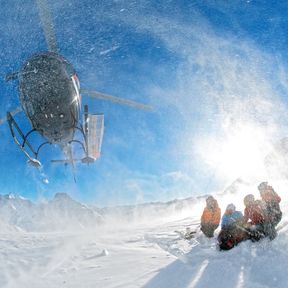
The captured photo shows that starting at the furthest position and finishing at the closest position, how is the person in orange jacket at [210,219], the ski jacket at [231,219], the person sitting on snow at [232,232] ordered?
the person in orange jacket at [210,219] → the ski jacket at [231,219] → the person sitting on snow at [232,232]

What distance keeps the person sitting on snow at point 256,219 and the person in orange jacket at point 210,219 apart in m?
1.80

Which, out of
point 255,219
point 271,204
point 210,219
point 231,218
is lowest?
point 210,219

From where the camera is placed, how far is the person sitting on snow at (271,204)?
9.16 metres

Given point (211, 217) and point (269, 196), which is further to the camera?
point (211, 217)

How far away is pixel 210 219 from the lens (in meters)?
11.6

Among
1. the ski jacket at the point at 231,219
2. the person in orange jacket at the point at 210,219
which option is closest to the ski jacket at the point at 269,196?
the ski jacket at the point at 231,219

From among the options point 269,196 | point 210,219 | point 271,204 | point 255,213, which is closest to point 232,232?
point 255,213

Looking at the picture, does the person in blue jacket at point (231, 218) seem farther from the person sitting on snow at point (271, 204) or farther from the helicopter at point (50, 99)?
the helicopter at point (50, 99)

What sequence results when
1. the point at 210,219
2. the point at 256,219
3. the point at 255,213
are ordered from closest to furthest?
the point at 256,219 < the point at 255,213 < the point at 210,219

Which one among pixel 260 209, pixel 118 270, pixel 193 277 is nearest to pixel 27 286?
pixel 118 270

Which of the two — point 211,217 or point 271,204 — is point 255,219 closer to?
point 271,204

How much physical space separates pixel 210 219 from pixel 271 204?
8.86ft

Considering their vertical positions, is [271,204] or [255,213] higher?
[271,204]

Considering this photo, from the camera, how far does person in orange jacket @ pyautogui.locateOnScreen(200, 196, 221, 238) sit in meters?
11.5
